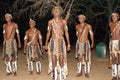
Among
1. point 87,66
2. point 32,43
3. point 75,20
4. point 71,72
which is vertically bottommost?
point 71,72

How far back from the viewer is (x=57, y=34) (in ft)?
32.2

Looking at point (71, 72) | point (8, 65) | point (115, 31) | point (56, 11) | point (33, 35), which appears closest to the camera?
point (56, 11)

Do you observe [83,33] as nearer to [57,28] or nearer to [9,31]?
[57,28]

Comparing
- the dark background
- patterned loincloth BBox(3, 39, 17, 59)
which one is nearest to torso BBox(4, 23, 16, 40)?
patterned loincloth BBox(3, 39, 17, 59)

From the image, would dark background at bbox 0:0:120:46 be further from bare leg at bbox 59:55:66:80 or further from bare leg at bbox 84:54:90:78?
bare leg at bbox 59:55:66:80

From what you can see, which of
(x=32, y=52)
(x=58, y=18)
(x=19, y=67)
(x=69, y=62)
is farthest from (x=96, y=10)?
(x=58, y=18)

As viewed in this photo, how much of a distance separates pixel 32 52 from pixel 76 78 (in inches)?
63.0

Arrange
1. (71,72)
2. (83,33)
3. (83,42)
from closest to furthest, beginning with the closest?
1. (83,33)
2. (83,42)
3. (71,72)

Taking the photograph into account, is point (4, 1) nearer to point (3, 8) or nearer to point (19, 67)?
point (3, 8)

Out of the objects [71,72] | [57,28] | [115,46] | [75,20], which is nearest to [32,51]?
[71,72]

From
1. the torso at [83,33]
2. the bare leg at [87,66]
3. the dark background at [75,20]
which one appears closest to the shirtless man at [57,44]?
the torso at [83,33]

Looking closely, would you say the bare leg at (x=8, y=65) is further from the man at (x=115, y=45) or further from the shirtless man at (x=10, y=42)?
the man at (x=115, y=45)

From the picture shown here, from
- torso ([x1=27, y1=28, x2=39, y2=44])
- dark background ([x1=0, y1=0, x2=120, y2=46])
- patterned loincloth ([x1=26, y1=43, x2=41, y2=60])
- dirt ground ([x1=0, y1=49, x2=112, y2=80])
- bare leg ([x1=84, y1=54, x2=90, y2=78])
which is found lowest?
dirt ground ([x1=0, y1=49, x2=112, y2=80])

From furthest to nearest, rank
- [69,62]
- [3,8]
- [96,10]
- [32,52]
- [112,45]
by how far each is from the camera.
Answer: [3,8] < [96,10] < [69,62] < [32,52] < [112,45]
